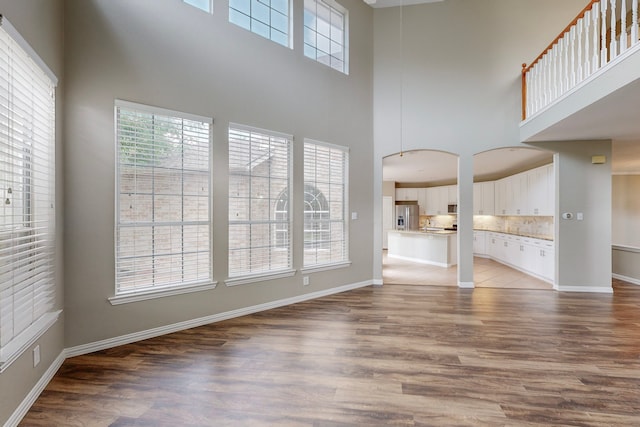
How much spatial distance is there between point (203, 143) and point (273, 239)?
1526 millimetres

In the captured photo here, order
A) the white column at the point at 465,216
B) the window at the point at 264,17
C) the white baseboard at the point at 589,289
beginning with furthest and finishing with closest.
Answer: the white column at the point at 465,216 → the white baseboard at the point at 589,289 → the window at the point at 264,17

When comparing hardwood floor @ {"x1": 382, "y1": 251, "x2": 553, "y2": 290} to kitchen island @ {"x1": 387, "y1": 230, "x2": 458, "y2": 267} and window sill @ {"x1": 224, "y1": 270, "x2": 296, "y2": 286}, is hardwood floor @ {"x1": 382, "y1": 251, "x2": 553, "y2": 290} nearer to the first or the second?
kitchen island @ {"x1": 387, "y1": 230, "x2": 458, "y2": 267}

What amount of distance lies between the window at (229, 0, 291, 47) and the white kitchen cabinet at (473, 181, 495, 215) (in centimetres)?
736

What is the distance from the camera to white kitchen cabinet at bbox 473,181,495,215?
368 inches

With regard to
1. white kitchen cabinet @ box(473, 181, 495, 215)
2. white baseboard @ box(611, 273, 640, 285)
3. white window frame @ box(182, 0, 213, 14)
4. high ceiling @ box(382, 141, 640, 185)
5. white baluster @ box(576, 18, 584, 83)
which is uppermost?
Answer: white window frame @ box(182, 0, 213, 14)

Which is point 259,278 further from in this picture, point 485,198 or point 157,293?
point 485,198

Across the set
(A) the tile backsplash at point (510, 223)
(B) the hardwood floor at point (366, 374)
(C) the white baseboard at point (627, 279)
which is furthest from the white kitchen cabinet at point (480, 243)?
(B) the hardwood floor at point (366, 374)

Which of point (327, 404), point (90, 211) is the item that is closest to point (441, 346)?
point (327, 404)

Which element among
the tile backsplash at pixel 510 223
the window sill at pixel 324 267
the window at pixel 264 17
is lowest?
the window sill at pixel 324 267

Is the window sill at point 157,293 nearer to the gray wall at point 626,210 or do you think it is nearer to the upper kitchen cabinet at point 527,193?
the upper kitchen cabinet at point 527,193

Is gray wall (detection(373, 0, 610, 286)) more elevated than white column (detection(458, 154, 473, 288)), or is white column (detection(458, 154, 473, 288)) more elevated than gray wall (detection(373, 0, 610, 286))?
gray wall (detection(373, 0, 610, 286))

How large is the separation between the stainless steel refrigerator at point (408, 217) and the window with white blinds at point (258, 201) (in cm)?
764

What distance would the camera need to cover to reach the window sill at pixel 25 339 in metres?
1.86

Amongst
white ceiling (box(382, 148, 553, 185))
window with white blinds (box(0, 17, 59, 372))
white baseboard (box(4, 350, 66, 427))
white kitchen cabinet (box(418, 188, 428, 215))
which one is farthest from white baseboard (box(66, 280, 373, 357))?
white kitchen cabinet (box(418, 188, 428, 215))
